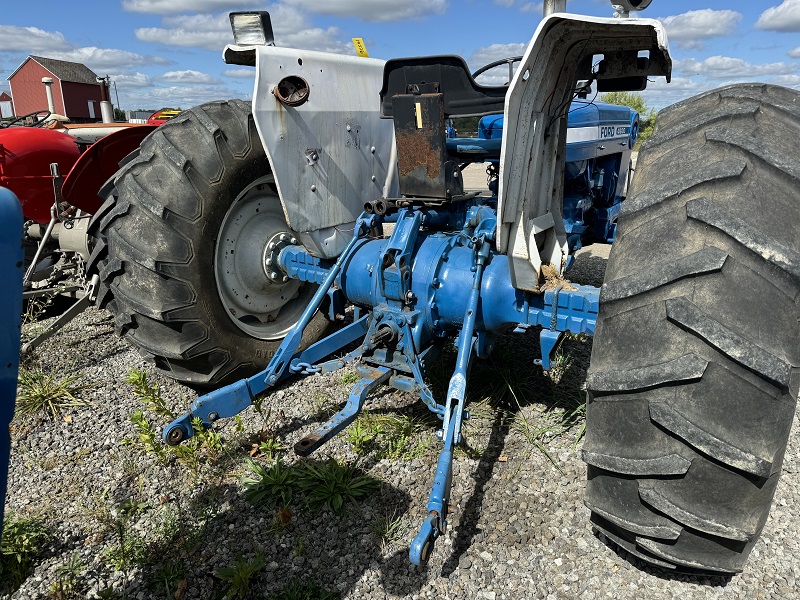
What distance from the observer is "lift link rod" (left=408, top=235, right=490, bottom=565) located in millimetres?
1835

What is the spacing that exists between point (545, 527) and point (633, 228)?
1.21 meters

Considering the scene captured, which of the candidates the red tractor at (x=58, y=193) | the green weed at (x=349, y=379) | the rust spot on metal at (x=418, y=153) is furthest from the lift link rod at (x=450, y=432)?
the red tractor at (x=58, y=193)

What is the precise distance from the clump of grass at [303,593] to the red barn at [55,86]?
85.8 ft

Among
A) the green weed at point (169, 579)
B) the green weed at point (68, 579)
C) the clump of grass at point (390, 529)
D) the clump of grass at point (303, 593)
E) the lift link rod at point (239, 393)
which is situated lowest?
the green weed at point (68, 579)

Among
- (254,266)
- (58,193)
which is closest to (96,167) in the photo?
(58,193)

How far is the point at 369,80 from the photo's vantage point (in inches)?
131

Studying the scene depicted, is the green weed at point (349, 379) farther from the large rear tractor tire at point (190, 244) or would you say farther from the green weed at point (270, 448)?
the green weed at point (270, 448)

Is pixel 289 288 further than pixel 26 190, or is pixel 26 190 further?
pixel 26 190

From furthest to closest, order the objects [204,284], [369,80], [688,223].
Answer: [369,80]
[204,284]
[688,223]

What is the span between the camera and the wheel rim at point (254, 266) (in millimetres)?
3119

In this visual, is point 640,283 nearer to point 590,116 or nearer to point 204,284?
point 204,284

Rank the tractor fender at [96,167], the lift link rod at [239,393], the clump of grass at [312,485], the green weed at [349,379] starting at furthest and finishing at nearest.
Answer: the tractor fender at [96,167] < the green weed at [349,379] < the clump of grass at [312,485] < the lift link rod at [239,393]

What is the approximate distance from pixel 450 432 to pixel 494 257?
824mm

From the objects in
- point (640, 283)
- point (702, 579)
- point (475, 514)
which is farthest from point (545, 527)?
point (640, 283)
